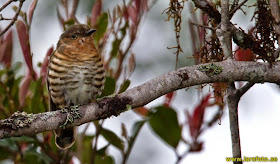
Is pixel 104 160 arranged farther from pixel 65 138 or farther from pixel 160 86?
pixel 160 86

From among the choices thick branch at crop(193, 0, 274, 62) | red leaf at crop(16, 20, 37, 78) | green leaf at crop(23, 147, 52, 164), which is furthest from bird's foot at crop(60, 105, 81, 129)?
thick branch at crop(193, 0, 274, 62)

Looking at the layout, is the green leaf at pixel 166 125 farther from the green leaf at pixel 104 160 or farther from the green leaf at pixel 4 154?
the green leaf at pixel 4 154

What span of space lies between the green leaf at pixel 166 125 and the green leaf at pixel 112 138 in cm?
20

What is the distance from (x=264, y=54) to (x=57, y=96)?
1.38m

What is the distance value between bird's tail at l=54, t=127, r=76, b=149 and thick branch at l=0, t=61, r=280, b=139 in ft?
1.61

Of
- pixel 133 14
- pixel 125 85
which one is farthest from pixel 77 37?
pixel 125 85

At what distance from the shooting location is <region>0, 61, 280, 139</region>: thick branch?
2.11 metres

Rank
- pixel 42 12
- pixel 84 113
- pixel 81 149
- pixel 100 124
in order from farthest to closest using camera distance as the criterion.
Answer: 1. pixel 42 12
2. pixel 100 124
3. pixel 81 149
4. pixel 84 113

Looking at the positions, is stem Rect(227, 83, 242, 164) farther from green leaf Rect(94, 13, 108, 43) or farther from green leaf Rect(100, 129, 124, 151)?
green leaf Rect(94, 13, 108, 43)

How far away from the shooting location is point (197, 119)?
269 cm

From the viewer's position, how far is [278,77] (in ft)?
7.14

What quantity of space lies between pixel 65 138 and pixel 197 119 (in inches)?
29.1

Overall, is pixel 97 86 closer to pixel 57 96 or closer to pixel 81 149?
pixel 57 96

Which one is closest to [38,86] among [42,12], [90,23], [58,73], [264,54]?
[58,73]
